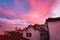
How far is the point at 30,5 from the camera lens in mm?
5105

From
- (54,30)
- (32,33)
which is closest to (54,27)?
(54,30)

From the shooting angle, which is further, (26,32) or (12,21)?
(26,32)

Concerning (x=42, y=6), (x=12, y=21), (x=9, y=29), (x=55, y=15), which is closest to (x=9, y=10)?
(x=12, y=21)

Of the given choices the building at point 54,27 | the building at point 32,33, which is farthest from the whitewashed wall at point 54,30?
the building at point 32,33

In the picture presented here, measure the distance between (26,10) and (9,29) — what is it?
Answer: 1229 mm

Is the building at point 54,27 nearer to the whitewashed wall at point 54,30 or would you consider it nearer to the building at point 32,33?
the whitewashed wall at point 54,30

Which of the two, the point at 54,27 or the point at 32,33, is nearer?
the point at 54,27

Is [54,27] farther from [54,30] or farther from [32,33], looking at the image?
[32,33]

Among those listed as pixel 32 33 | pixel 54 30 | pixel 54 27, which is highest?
pixel 54 27

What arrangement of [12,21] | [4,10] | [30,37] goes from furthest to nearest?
[30,37]
[12,21]
[4,10]

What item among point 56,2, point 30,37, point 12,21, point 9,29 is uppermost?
point 56,2

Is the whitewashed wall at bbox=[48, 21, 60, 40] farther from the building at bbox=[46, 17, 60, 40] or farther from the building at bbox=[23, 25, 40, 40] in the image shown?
the building at bbox=[23, 25, 40, 40]

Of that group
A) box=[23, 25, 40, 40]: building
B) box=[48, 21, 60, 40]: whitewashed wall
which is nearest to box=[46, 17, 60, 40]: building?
box=[48, 21, 60, 40]: whitewashed wall

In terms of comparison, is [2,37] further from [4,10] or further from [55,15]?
[55,15]
